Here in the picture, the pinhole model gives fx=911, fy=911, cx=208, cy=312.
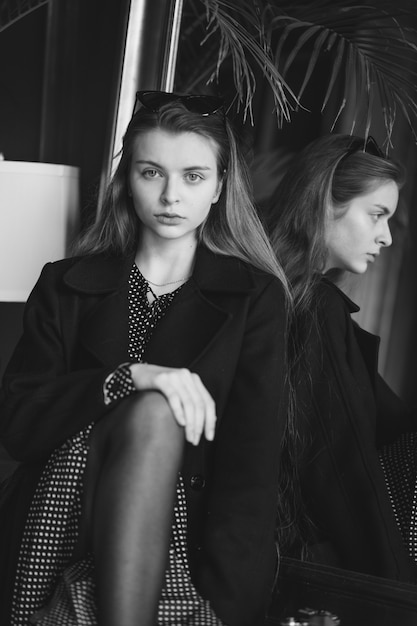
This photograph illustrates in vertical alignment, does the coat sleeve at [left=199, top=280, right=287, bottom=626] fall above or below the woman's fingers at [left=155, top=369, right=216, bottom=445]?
below

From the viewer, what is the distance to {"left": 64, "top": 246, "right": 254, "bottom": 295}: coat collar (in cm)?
220

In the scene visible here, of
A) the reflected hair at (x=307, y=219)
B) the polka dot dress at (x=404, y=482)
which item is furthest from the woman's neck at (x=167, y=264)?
the polka dot dress at (x=404, y=482)

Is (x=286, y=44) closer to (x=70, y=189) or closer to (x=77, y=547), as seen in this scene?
(x=70, y=189)

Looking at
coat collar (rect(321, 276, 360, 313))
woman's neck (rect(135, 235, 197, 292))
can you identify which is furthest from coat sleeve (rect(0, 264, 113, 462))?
coat collar (rect(321, 276, 360, 313))

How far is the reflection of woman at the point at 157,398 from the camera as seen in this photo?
1.72 meters

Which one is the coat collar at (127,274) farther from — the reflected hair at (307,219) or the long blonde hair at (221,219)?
the reflected hair at (307,219)

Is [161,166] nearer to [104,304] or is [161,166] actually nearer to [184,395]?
[104,304]

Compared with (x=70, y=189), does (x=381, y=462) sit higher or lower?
lower

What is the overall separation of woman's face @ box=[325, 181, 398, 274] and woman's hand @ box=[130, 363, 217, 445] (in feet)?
3.01

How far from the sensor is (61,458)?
1.85 metres

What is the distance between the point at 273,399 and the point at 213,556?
14.9 inches

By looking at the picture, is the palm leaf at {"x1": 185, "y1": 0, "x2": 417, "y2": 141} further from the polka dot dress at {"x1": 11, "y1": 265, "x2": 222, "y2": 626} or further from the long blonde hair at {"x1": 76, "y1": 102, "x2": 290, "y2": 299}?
the polka dot dress at {"x1": 11, "y1": 265, "x2": 222, "y2": 626}

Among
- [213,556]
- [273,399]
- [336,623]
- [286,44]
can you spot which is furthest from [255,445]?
[286,44]

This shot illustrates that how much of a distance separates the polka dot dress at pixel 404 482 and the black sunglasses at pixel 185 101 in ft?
3.40
